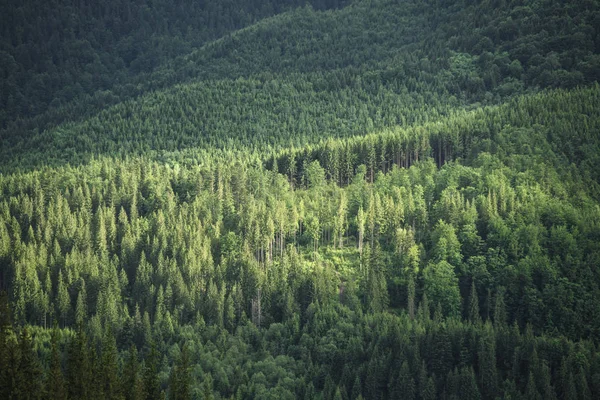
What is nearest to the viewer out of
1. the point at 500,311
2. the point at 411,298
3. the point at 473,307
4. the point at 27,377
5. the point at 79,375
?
the point at 27,377

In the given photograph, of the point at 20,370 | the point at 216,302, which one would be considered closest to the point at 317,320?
the point at 216,302

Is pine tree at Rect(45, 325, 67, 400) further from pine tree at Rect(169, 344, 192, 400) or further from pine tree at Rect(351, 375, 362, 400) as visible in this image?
pine tree at Rect(351, 375, 362, 400)

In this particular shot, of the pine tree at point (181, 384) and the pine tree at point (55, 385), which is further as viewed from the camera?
the pine tree at point (181, 384)

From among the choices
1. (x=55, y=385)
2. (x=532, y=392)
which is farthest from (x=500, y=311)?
(x=55, y=385)

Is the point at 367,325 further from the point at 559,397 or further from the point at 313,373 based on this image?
the point at 559,397

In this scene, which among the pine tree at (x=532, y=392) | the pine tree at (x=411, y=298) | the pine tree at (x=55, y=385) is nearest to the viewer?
the pine tree at (x=55, y=385)

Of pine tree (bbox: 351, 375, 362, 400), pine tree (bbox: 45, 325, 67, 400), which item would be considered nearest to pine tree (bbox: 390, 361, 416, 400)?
pine tree (bbox: 351, 375, 362, 400)

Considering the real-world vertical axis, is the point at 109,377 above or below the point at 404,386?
above

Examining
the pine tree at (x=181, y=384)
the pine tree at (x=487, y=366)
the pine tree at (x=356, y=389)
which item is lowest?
the pine tree at (x=356, y=389)

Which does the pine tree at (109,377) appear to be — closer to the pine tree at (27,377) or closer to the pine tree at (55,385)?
the pine tree at (55,385)

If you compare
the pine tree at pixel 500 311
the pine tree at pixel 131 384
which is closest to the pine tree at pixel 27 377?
the pine tree at pixel 131 384

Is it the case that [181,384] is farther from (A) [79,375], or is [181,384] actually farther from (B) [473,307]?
(B) [473,307]

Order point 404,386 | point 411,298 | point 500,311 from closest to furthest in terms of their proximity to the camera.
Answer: point 404,386
point 500,311
point 411,298
